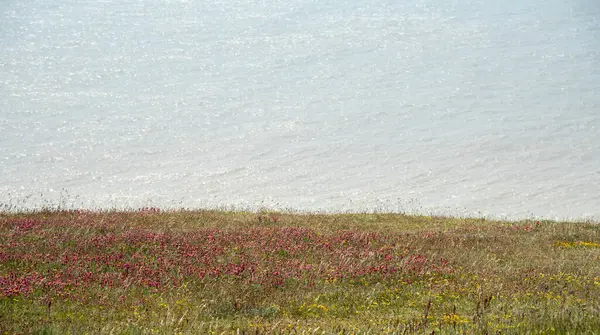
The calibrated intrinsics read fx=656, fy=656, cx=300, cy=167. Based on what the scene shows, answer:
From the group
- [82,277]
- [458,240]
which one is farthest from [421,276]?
[82,277]

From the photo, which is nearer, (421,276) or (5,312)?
(5,312)

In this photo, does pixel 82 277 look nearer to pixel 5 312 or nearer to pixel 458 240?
pixel 5 312

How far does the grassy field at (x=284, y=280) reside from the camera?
9.01 m

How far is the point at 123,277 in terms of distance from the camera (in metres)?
11.9

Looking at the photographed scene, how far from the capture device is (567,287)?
1195 cm

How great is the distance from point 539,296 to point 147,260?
7391 mm

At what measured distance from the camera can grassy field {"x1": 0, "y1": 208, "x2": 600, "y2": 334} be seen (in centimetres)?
901

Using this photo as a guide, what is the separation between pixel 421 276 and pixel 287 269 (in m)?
→ 2.59

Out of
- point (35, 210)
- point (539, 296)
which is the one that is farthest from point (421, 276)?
point (35, 210)

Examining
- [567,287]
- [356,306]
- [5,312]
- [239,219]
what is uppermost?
[5,312]

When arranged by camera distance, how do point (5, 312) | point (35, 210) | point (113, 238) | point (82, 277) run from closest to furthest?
point (5, 312) < point (82, 277) < point (113, 238) < point (35, 210)

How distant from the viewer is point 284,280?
39.1ft

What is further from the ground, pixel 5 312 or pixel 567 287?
pixel 5 312

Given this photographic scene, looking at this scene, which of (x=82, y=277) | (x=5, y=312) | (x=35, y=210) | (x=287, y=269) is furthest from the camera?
(x=35, y=210)
